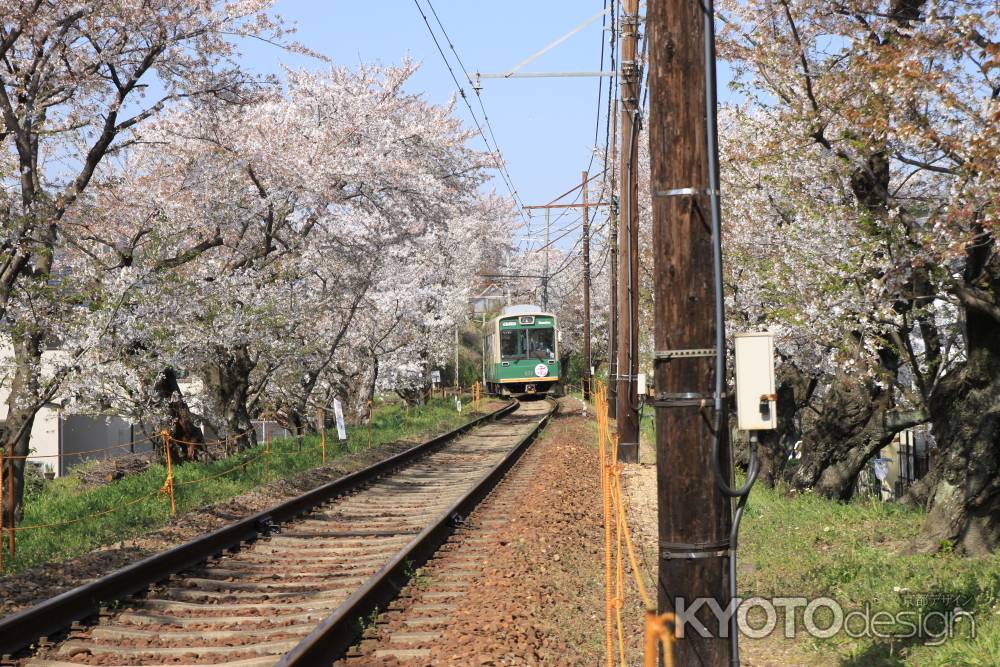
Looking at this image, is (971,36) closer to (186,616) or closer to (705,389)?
(705,389)

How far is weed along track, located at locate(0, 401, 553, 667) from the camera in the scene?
6.49m

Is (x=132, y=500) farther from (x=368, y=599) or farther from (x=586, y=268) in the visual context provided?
(x=586, y=268)

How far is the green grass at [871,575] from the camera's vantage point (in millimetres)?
6469

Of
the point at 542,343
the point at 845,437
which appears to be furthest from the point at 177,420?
the point at 542,343

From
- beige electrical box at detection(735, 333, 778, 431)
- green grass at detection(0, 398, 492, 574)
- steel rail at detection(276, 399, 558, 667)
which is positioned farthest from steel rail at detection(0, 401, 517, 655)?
beige electrical box at detection(735, 333, 778, 431)

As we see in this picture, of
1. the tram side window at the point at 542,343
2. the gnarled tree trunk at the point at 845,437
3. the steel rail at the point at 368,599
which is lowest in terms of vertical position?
the steel rail at the point at 368,599

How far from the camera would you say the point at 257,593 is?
8.16 m

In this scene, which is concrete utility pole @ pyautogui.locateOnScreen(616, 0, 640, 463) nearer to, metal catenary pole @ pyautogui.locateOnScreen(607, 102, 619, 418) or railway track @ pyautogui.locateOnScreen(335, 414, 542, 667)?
metal catenary pole @ pyautogui.locateOnScreen(607, 102, 619, 418)

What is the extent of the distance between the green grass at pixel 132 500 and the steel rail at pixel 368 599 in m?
3.34

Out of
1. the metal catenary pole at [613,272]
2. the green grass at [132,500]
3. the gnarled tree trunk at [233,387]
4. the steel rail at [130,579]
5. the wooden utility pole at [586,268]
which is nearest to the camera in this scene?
the steel rail at [130,579]

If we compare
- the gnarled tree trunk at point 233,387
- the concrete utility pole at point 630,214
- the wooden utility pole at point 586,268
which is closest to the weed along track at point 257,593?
the concrete utility pole at point 630,214

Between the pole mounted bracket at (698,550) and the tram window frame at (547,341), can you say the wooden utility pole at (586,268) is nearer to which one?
the tram window frame at (547,341)

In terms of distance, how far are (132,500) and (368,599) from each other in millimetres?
6717

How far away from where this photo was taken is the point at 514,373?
124 feet
